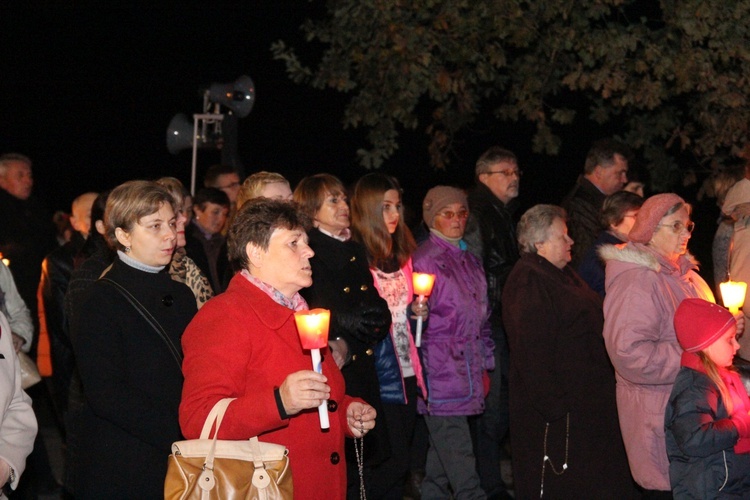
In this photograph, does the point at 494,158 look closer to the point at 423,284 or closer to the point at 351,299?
the point at 423,284

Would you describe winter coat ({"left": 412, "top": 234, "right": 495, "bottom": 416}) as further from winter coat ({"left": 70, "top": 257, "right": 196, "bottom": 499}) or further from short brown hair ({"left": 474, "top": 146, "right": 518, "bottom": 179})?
winter coat ({"left": 70, "top": 257, "right": 196, "bottom": 499})

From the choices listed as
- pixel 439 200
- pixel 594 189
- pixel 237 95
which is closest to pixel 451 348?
pixel 439 200

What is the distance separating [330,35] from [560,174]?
5.06m

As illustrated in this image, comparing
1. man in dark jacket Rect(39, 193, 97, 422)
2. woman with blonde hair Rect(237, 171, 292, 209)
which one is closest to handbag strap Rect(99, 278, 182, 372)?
woman with blonde hair Rect(237, 171, 292, 209)

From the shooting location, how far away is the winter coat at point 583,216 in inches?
347

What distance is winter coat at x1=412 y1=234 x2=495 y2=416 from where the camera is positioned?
770 centimetres

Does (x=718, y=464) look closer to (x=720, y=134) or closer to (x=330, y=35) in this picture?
(x=720, y=134)

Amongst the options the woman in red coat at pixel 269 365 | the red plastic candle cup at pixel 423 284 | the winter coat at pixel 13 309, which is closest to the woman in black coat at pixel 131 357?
the woman in red coat at pixel 269 365

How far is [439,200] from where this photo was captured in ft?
26.7

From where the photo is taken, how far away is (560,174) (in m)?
16.4

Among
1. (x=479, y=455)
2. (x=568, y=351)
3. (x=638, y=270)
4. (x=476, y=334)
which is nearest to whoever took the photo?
(x=638, y=270)

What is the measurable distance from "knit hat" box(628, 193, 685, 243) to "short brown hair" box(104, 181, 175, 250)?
9.98 ft

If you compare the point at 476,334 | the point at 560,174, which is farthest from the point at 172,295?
the point at 560,174

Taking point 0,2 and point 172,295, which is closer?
point 172,295
